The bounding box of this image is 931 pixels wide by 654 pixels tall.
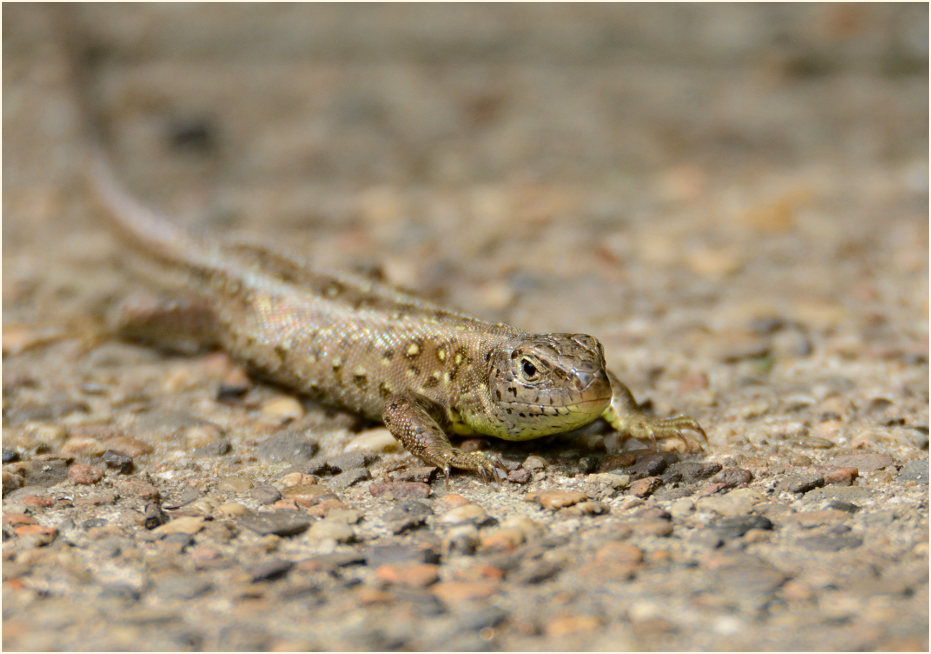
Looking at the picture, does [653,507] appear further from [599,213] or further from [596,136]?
[596,136]

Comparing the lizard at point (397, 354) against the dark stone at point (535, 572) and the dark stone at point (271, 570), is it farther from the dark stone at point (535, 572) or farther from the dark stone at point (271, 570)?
the dark stone at point (271, 570)

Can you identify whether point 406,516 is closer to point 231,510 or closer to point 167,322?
point 231,510

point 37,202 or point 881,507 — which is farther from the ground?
point 37,202

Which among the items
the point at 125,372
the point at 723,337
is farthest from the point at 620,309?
the point at 125,372

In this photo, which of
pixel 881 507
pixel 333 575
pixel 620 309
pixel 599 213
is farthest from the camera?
pixel 599 213

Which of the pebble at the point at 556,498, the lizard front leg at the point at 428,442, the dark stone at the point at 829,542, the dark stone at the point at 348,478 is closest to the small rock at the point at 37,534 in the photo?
the dark stone at the point at 348,478

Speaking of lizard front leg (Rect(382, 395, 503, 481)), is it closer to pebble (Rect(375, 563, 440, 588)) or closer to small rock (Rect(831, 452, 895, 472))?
pebble (Rect(375, 563, 440, 588))

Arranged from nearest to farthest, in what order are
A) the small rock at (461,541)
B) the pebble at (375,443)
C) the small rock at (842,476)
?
the small rock at (461,541)
the small rock at (842,476)
the pebble at (375,443)
